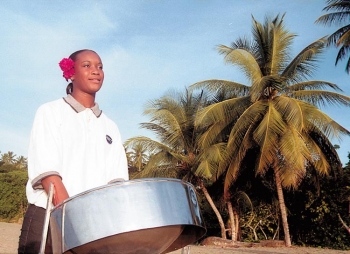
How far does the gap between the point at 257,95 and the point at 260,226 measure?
4450 mm

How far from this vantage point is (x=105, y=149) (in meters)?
1.58

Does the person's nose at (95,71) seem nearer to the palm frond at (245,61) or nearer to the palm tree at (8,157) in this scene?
the palm frond at (245,61)

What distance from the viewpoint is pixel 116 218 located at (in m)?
1.18

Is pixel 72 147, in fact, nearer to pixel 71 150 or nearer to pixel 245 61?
pixel 71 150

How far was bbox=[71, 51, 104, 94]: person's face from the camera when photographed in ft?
5.10

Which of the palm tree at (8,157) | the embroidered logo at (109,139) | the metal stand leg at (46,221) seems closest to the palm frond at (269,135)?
the embroidered logo at (109,139)

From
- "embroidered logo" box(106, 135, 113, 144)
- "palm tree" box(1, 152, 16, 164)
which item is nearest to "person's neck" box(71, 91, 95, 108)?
"embroidered logo" box(106, 135, 113, 144)

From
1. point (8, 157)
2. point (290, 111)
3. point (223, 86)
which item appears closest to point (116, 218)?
point (290, 111)

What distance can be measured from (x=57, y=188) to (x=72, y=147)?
0.19m

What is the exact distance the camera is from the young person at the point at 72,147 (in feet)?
4.45

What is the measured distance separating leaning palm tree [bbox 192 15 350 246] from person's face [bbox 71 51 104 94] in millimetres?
8983

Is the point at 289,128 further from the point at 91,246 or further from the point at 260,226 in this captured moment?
the point at 91,246

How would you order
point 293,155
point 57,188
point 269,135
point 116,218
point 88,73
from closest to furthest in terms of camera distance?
point 116,218
point 57,188
point 88,73
point 293,155
point 269,135

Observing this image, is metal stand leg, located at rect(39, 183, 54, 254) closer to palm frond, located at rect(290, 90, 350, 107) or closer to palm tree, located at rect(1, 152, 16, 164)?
palm frond, located at rect(290, 90, 350, 107)
